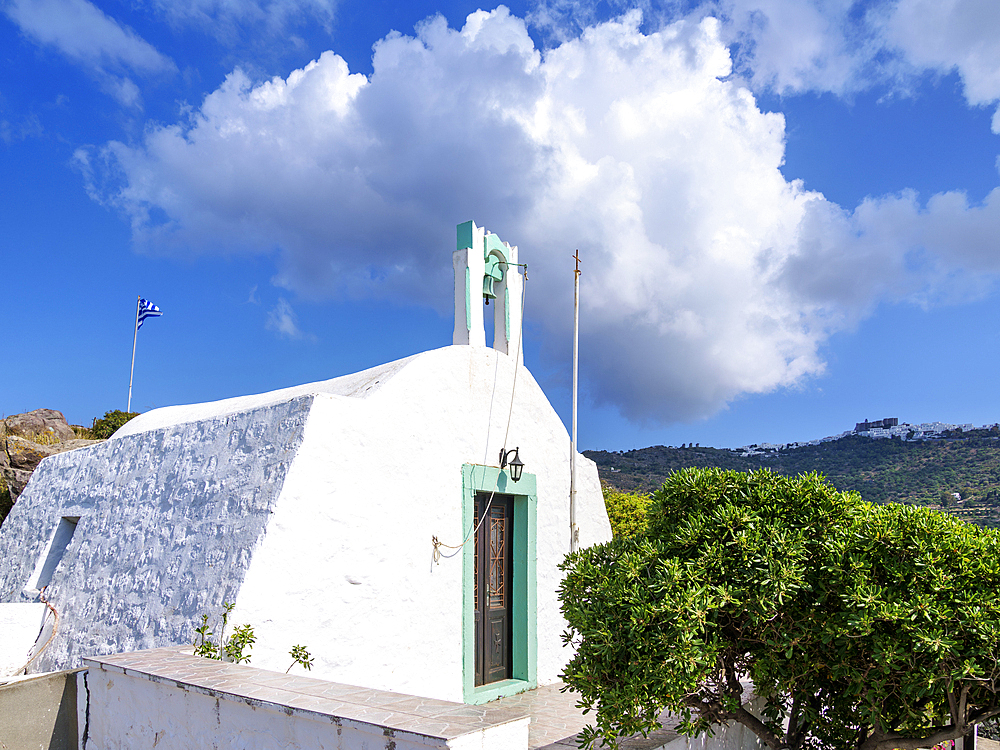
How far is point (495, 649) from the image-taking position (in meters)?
7.74

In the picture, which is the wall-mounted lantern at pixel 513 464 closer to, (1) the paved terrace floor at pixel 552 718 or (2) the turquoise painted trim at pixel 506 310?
(2) the turquoise painted trim at pixel 506 310

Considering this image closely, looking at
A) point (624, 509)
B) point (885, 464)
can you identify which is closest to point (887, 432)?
point (885, 464)

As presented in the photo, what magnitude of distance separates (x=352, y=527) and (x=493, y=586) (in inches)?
90.4

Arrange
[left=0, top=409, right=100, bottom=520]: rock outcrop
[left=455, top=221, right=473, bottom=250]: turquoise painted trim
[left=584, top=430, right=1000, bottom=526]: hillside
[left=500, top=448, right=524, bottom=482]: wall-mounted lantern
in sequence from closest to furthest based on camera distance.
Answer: [left=500, top=448, right=524, bottom=482]: wall-mounted lantern < [left=455, top=221, right=473, bottom=250]: turquoise painted trim < [left=0, top=409, right=100, bottom=520]: rock outcrop < [left=584, top=430, right=1000, bottom=526]: hillside

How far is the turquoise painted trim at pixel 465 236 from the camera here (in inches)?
321

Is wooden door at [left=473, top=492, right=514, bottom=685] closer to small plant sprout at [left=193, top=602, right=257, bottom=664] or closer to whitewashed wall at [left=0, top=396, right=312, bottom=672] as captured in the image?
whitewashed wall at [left=0, top=396, right=312, bottom=672]

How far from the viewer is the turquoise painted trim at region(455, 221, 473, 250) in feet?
26.7

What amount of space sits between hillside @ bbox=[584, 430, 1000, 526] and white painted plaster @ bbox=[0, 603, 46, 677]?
19.0 meters

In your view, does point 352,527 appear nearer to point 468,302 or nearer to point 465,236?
point 468,302

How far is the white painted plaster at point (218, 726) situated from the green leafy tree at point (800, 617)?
35.5 inches

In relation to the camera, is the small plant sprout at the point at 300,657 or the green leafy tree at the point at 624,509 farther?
the green leafy tree at the point at 624,509

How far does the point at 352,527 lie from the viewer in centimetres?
610

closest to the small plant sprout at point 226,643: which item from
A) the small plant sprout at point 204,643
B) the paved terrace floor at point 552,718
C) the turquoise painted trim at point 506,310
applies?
the small plant sprout at point 204,643

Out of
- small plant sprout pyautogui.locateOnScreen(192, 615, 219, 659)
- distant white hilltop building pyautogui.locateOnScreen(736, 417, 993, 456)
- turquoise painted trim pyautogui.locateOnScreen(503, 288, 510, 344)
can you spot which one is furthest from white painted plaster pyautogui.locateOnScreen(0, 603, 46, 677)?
distant white hilltop building pyautogui.locateOnScreen(736, 417, 993, 456)
